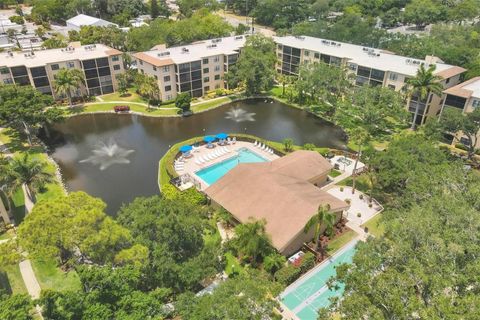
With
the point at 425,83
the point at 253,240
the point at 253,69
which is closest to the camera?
the point at 253,240

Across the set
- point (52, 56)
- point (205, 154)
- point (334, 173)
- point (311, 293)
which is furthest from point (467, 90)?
point (52, 56)

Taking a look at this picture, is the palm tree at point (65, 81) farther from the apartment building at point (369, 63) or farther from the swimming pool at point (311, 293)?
the swimming pool at point (311, 293)

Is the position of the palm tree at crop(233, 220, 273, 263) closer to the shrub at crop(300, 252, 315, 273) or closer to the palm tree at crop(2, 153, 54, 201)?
the shrub at crop(300, 252, 315, 273)

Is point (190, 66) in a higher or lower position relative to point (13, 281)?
higher

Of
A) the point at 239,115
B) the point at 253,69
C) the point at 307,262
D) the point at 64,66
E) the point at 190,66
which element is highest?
the point at 64,66

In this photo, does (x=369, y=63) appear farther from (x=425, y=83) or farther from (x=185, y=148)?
(x=185, y=148)

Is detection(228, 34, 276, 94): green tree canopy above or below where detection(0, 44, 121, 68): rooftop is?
below

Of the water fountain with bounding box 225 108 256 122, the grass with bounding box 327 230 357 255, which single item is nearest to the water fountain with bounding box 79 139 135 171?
the water fountain with bounding box 225 108 256 122

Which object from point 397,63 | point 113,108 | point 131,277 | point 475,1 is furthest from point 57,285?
point 475,1
